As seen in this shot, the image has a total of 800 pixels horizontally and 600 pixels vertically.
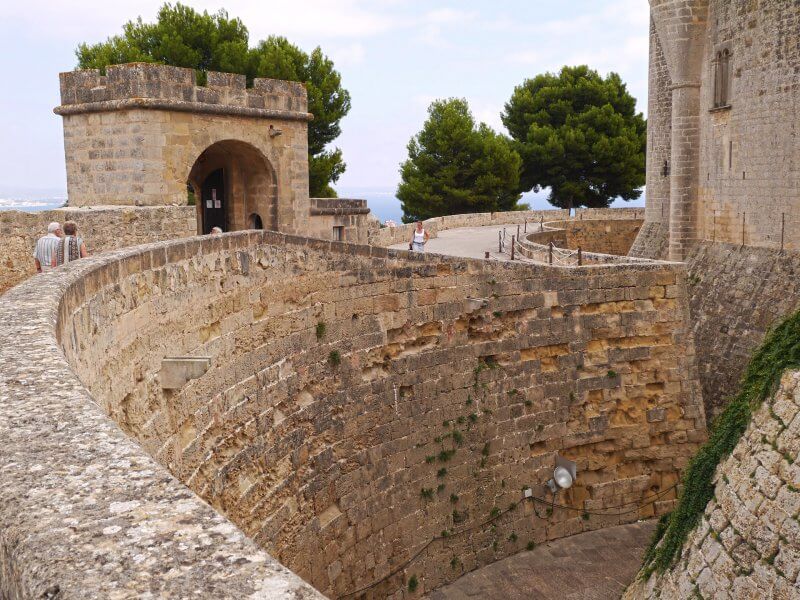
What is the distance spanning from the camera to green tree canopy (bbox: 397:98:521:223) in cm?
3816

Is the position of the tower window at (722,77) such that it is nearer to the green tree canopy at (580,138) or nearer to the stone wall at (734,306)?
the stone wall at (734,306)

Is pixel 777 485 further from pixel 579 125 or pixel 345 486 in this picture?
pixel 579 125

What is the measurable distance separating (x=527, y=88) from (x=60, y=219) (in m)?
35.5

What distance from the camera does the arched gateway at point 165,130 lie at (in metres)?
13.7

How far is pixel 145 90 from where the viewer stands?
13.6 meters

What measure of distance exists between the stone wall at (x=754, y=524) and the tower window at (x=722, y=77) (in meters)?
11.2

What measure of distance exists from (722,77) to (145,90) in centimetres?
1171

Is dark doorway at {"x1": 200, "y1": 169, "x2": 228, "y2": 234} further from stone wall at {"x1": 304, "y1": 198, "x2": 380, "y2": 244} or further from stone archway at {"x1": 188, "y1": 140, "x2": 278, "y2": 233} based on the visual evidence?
stone wall at {"x1": 304, "y1": 198, "x2": 380, "y2": 244}

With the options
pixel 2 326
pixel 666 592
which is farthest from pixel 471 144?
pixel 2 326

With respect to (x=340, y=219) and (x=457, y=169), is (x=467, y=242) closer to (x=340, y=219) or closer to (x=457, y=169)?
(x=340, y=219)

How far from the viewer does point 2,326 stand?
418 cm

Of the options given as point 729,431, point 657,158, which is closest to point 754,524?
point 729,431

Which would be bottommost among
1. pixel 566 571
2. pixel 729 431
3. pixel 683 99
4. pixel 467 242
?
pixel 566 571

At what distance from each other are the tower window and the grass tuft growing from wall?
32.2ft
